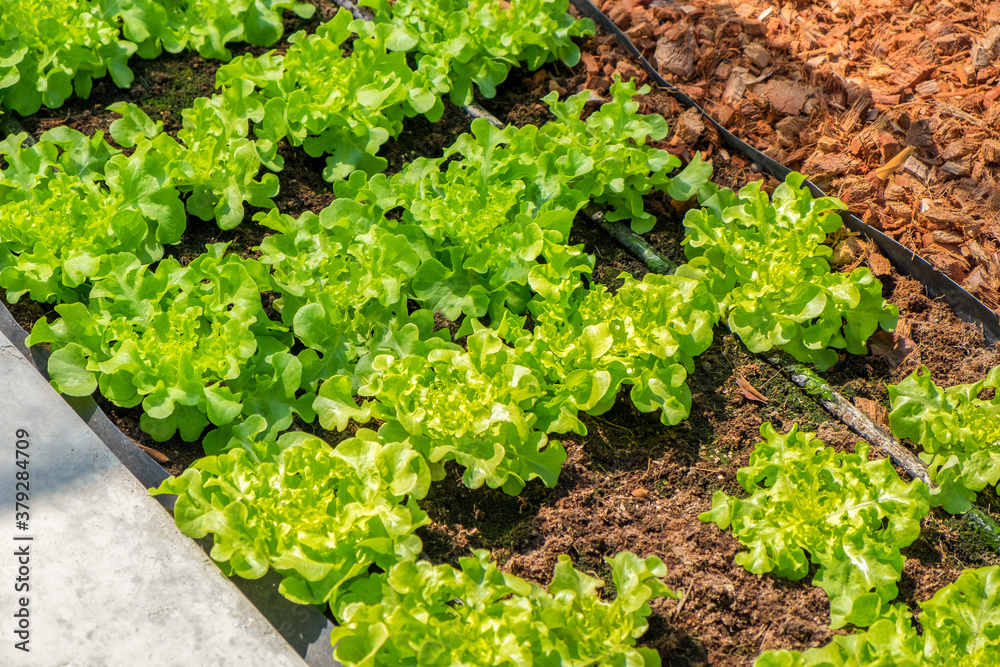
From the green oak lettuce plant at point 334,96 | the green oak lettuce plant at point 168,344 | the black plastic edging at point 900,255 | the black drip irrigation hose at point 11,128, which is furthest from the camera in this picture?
the black drip irrigation hose at point 11,128

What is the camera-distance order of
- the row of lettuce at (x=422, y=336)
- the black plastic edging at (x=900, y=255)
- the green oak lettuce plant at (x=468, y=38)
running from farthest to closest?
the green oak lettuce plant at (x=468, y=38) < the black plastic edging at (x=900, y=255) < the row of lettuce at (x=422, y=336)

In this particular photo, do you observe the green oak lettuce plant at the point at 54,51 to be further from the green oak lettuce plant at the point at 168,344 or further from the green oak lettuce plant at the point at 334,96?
the green oak lettuce plant at the point at 168,344

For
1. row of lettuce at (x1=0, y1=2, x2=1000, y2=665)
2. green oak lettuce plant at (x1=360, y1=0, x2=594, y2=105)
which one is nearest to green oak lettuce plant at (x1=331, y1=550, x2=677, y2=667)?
row of lettuce at (x1=0, y1=2, x2=1000, y2=665)

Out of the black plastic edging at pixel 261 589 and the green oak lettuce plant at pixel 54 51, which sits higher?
the green oak lettuce plant at pixel 54 51

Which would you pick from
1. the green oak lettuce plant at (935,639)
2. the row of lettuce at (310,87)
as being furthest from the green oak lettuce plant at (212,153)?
the green oak lettuce plant at (935,639)

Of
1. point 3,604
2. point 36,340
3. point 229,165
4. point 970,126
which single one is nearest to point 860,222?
point 970,126

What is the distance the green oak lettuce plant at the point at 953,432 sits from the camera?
96.6 inches

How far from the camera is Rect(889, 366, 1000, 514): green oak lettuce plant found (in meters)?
2.45

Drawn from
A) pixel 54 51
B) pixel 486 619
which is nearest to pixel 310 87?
pixel 54 51

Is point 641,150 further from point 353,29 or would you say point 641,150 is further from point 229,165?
point 229,165

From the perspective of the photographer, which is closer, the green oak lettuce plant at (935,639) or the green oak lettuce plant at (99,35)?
the green oak lettuce plant at (935,639)

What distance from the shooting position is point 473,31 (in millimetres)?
3375

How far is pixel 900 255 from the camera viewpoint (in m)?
3.02

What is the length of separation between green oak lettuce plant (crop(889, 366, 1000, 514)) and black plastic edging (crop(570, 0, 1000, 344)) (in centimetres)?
36
